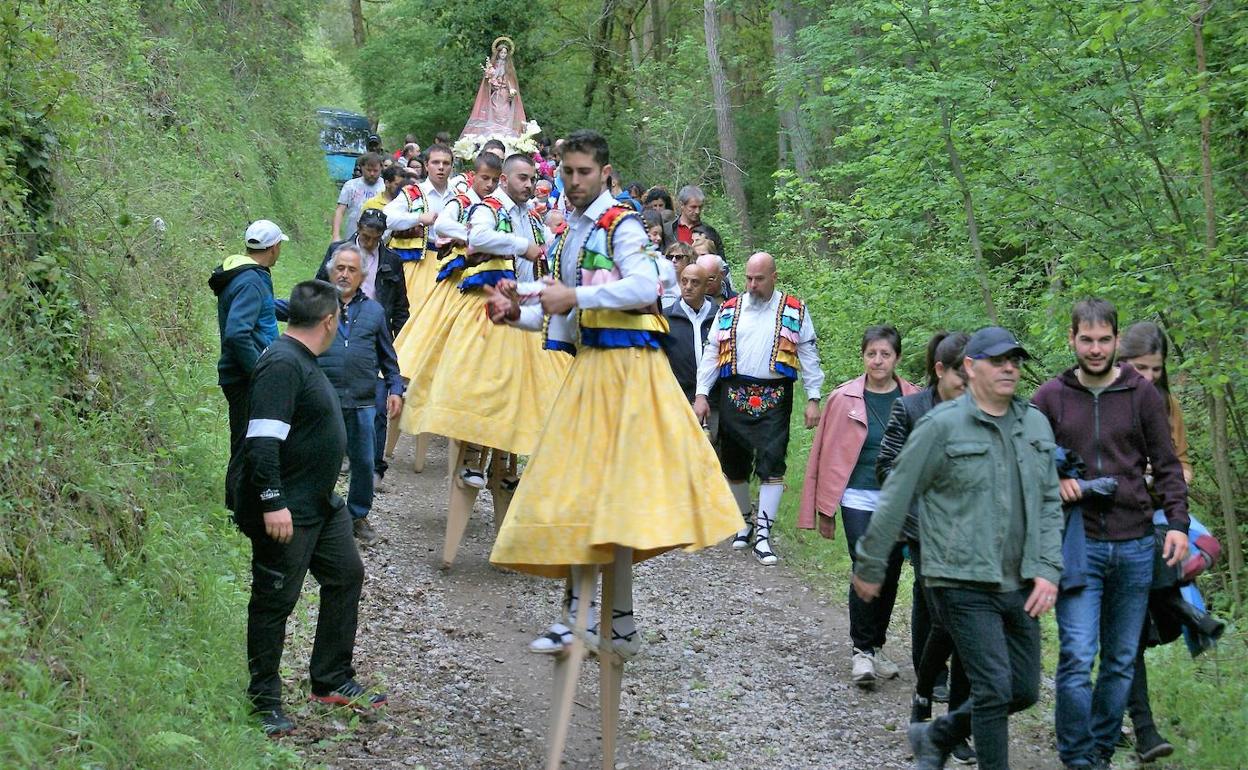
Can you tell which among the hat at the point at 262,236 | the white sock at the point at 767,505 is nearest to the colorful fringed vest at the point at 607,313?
the hat at the point at 262,236

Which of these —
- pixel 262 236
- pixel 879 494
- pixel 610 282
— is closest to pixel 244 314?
pixel 262 236

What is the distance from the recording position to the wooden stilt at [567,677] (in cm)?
532

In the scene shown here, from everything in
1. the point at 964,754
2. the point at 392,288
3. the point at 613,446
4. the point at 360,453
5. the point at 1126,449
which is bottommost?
the point at 964,754

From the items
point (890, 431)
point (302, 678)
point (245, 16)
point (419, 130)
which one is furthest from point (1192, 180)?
point (419, 130)

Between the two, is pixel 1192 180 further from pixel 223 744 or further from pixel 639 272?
pixel 223 744

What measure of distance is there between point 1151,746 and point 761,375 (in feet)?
15.3

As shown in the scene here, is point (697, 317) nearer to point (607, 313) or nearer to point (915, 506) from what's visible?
point (915, 506)

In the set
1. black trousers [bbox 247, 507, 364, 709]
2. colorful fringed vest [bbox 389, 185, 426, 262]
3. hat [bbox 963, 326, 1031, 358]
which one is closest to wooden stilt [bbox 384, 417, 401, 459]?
colorful fringed vest [bbox 389, 185, 426, 262]

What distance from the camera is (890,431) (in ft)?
22.0

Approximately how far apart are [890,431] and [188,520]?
3749 millimetres

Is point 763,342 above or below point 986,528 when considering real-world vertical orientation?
above

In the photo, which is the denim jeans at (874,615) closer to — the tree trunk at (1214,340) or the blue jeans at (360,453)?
the tree trunk at (1214,340)

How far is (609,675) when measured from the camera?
557cm

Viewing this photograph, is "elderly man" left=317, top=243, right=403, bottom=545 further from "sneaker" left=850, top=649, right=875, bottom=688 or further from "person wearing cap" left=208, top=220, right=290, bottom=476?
"sneaker" left=850, top=649, right=875, bottom=688
